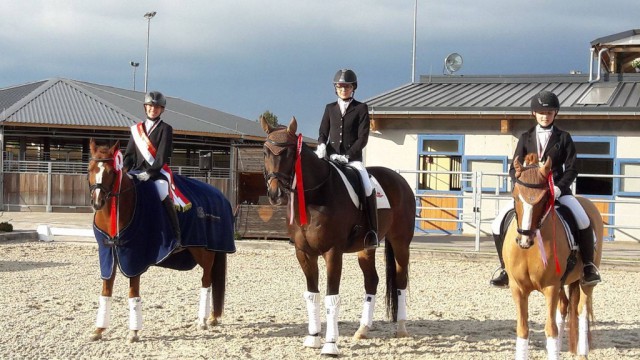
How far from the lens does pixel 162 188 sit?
A: 23.4 ft

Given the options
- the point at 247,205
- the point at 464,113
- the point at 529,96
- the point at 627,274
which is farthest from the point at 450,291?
the point at 529,96

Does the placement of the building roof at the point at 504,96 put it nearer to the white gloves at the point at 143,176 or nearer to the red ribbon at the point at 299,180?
the white gloves at the point at 143,176

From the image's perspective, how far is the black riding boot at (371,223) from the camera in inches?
273

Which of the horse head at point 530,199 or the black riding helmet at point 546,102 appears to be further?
the black riding helmet at point 546,102

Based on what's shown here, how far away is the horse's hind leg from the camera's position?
23.7ft

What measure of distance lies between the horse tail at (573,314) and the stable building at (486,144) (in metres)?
8.72

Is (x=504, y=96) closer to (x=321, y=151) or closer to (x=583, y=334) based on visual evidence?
(x=321, y=151)

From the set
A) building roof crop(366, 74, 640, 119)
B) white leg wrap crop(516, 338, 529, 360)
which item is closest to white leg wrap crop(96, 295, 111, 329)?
white leg wrap crop(516, 338, 529, 360)

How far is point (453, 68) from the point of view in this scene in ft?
75.5

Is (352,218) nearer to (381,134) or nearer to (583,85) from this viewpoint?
(381,134)

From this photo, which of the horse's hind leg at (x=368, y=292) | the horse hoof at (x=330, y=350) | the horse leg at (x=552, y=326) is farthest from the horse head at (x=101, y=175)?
the horse leg at (x=552, y=326)

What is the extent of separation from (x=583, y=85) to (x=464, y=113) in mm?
5284

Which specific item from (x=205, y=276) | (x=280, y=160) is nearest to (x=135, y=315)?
(x=205, y=276)

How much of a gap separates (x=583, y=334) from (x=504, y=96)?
1372 cm
